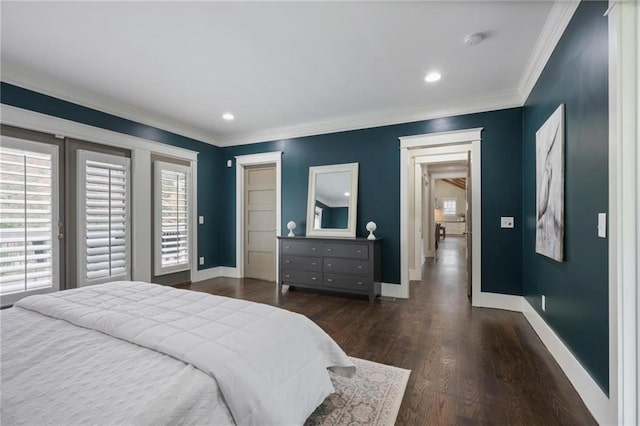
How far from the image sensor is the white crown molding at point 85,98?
297cm

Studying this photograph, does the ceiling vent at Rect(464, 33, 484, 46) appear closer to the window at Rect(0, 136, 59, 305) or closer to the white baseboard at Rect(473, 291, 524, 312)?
the white baseboard at Rect(473, 291, 524, 312)

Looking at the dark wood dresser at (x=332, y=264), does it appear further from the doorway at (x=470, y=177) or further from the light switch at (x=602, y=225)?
the light switch at (x=602, y=225)

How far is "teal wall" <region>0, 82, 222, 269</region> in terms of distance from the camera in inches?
122

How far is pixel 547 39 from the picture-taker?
2.35 meters

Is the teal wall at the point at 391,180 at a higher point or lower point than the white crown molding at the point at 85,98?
lower

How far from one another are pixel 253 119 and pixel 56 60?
7.56 ft

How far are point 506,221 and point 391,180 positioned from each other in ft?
5.04

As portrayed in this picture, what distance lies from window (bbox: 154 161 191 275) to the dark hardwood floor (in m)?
0.81

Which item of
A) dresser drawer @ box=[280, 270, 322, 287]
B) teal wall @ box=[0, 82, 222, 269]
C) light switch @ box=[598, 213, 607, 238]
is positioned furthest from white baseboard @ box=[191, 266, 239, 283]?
light switch @ box=[598, 213, 607, 238]

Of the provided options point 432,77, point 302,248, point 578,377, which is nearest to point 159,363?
point 578,377

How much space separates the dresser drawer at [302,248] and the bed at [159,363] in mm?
2455

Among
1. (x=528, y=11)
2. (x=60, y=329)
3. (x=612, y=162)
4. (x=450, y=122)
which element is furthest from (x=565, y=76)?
(x=60, y=329)

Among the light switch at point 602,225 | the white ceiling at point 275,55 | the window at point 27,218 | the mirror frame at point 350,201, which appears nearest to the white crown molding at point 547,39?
the white ceiling at point 275,55

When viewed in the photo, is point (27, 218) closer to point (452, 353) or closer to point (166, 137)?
point (166, 137)
